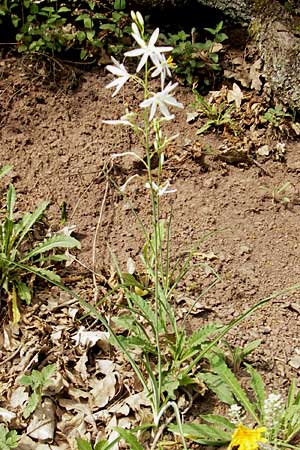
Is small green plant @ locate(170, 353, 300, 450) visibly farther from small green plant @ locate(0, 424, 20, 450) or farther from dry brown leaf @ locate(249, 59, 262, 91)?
dry brown leaf @ locate(249, 59, 262, 91)

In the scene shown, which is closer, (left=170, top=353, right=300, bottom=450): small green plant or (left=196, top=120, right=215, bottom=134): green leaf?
(left=170, top=353, right=300, bottom=450): small green plant

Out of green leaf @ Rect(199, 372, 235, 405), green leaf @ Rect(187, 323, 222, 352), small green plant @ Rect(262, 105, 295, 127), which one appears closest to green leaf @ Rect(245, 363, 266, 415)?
green leaf @ Rect(199, 372, 235, 405)

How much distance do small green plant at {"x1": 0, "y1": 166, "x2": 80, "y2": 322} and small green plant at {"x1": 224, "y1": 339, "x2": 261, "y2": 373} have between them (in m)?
0.85

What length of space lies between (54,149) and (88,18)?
0.86 metres

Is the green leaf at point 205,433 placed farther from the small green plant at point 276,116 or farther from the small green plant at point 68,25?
the small green plant at point 68,25

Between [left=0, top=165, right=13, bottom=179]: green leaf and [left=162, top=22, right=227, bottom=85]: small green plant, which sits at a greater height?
[left=162, top=22, right=227, bottom=85]: small green plant

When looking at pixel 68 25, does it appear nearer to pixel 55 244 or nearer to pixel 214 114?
pixel 214 114

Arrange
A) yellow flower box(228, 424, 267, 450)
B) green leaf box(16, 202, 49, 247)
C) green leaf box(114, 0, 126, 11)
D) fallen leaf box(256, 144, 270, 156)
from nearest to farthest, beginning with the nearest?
yellow flower box(228, 424, 267, 450), green leaf box(16, 202, 49, 247), fallen leaf box(256, 144, 270, 156), green leaf box(114, 0, 126, 11)

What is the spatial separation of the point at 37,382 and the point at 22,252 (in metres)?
0.74

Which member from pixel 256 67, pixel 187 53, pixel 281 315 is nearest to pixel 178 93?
pixel 187 53

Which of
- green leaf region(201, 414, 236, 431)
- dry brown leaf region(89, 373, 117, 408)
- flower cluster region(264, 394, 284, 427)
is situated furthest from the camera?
dry brown leaf region(89, 373, 117, 408)

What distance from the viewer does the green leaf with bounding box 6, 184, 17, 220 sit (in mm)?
3223

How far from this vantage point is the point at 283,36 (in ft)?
12.7

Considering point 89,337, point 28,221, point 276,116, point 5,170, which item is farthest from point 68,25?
point 89,337
